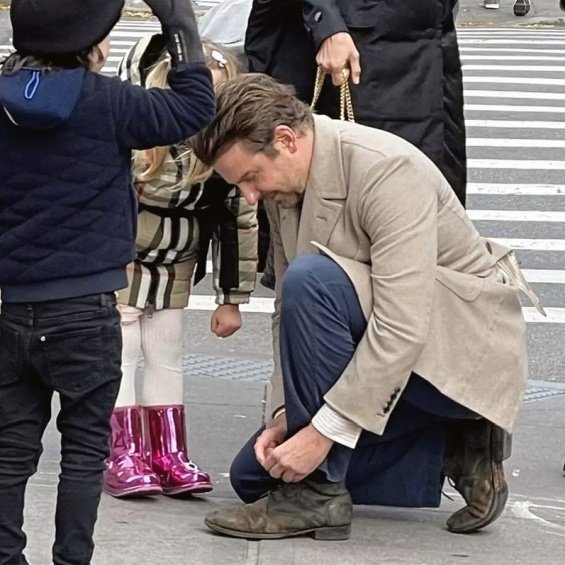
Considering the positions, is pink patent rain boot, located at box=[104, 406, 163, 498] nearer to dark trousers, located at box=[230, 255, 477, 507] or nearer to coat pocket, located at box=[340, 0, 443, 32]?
dark trousers, located at box=[230, 255, 477, 507]

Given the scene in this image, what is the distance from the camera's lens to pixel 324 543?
3.64 metres

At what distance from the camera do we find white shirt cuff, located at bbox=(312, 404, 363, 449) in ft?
11.4

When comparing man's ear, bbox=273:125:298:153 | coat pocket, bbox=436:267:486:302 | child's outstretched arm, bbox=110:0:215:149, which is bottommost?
coat pocket, bbox=436:267:486:302

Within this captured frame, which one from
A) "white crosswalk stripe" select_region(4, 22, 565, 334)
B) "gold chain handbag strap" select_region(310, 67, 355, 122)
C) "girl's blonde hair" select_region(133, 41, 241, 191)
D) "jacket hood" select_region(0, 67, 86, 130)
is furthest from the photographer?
"white crosswalk stripe" select_region(4, 22, 565, 334)

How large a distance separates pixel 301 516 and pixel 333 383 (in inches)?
14.9

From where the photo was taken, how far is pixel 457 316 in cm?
355

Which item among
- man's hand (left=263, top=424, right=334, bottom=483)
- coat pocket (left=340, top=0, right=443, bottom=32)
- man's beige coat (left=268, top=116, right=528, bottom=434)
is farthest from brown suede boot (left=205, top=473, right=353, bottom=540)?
coat pocket (left=340, top=0, right=443, bottom=32)

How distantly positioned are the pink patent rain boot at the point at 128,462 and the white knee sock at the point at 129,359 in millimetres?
29

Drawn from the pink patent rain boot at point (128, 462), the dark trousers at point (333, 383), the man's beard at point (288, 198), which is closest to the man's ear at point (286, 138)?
the man's beard at point (288, 198)

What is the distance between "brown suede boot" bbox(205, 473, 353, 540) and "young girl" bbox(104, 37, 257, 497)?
1.30ft

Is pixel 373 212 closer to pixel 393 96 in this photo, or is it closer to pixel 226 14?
pixel 393 96

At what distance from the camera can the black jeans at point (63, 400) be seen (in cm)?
305

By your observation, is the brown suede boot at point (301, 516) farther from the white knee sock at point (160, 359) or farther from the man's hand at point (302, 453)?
the white knee sock at point (160, 359)

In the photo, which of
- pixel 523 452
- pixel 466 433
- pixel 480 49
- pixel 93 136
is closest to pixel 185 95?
pixel 93 136
